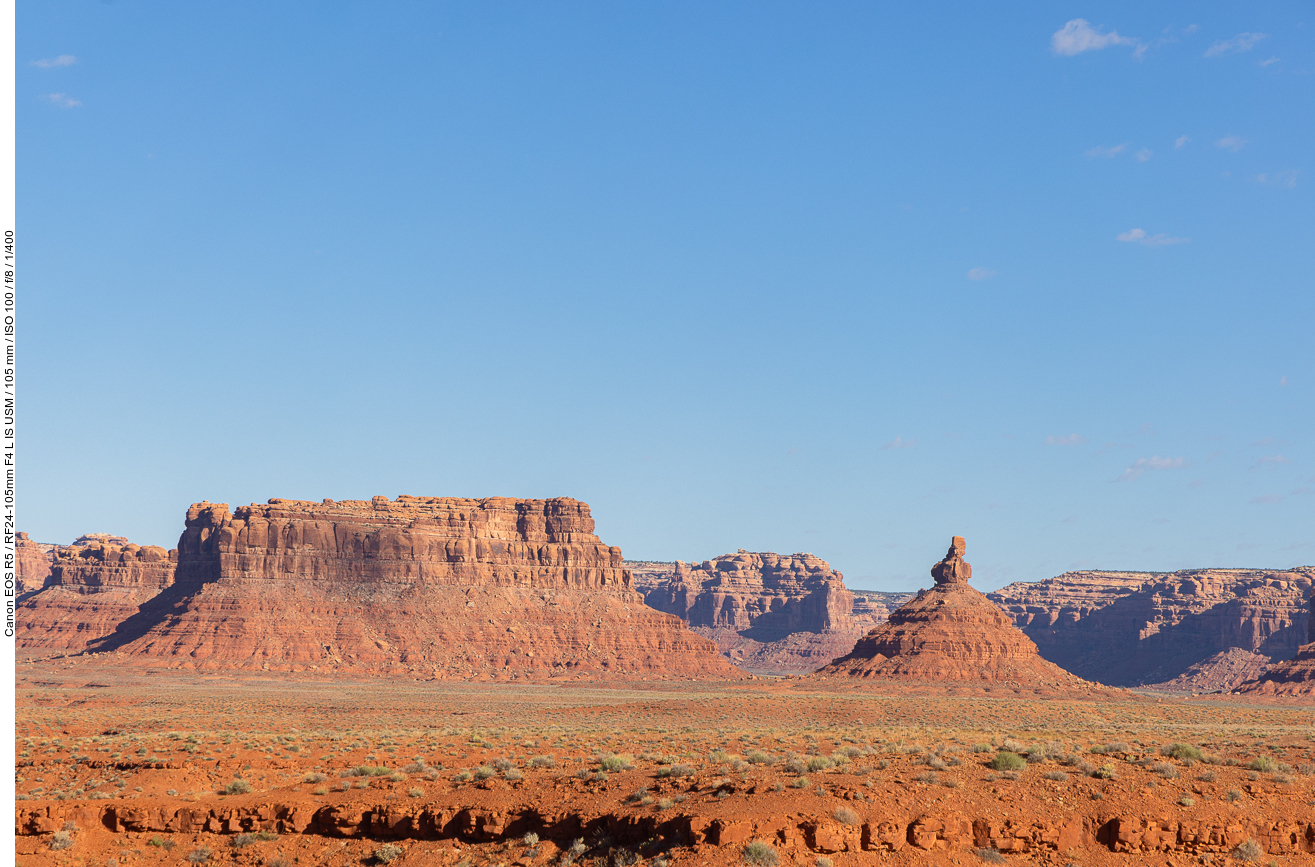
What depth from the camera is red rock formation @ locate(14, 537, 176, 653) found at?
516ft

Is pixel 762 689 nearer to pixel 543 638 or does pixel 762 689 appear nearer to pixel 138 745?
pixel 543 638

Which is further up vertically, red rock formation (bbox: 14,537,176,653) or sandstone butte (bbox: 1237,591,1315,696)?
red rock formation (bbox: 14,537,176,653)

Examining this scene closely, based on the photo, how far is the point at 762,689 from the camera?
399ft

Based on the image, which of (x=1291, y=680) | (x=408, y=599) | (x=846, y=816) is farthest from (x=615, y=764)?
(x=408, y=599)

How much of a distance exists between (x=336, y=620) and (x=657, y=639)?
4174 centimetres

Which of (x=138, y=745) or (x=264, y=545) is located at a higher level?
(x=264, y=545)

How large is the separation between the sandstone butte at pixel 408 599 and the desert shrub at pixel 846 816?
12035cm

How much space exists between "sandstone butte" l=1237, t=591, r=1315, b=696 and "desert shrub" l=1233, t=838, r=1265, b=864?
11802cm

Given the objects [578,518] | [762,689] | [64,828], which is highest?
[578,518]

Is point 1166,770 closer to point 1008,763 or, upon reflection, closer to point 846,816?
point 1008,763

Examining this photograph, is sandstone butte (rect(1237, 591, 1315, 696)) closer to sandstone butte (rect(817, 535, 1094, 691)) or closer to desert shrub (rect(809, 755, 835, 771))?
sandstone butte (rect(817, 535, 1094, 691))

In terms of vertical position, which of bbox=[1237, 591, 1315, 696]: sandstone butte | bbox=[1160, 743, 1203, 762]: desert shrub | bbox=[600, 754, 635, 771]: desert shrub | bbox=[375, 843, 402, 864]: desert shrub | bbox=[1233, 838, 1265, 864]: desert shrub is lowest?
bbox=[1237, 591, 1315, 696]: sandstone butte

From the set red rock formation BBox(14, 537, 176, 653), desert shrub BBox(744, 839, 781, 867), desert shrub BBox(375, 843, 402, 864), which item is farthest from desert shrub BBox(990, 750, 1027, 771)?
red rock formation BBox(14, 537, 176, 653)

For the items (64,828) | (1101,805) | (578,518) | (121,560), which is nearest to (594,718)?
(64,828)
